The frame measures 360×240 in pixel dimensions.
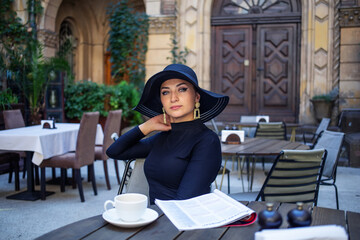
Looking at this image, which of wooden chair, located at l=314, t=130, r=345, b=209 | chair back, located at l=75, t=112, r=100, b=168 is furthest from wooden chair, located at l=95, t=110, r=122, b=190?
wooden chair, located at l=314, t=130, r=345, b=209

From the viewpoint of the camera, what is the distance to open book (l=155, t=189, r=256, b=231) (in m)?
1.39

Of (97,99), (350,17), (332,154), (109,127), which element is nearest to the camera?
(332,154)

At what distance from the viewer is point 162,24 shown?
9812 millimetres

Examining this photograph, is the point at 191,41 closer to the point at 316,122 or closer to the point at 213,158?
the point at 316,122

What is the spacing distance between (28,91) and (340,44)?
723 centimetres

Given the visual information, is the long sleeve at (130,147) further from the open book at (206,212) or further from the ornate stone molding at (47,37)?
the ornate stone molding at (47,37)

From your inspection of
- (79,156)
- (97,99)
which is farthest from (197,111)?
(97,99)

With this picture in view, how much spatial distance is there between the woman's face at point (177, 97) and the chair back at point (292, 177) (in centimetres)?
111

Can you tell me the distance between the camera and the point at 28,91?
28.5ft

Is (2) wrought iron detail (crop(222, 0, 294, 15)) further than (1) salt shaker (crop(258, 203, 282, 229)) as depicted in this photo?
Yes

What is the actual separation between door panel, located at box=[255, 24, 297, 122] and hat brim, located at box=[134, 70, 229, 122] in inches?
294

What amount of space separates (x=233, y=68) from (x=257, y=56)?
665mm

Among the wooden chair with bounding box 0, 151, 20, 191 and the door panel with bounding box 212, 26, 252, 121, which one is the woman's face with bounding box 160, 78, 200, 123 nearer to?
the wooden chair with bounding box 0, 151, 20, 191

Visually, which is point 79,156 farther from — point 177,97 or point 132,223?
point 132,223
